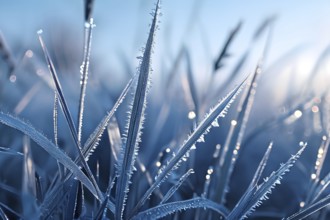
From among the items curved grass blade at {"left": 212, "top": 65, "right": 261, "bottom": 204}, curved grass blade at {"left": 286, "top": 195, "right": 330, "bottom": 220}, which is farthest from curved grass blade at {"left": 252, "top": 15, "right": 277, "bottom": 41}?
curved grass blade at {"left": 286, "top": 195, "right": 330, "bottom": 220}

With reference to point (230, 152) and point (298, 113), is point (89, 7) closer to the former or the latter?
point (230, 152)

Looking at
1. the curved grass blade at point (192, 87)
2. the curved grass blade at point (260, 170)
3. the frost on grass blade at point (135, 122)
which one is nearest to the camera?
the frost on grass blade at point (135, 122)

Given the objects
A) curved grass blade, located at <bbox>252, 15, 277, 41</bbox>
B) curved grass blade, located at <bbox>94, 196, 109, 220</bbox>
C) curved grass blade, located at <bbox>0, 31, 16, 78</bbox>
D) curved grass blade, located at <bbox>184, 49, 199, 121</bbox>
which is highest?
curved grass blade, located at <bbox>252, 15, 277, 41</bbox>

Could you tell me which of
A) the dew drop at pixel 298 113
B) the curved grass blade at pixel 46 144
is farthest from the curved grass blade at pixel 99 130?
the dew drop at pixel 298 113

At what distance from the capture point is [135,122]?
0.50m

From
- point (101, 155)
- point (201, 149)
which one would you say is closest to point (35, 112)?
point (101, 155)

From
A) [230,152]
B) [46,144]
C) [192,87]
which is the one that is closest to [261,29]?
[192,87]

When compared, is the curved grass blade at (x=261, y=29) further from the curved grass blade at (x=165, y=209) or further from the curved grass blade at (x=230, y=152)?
the curved grass blade at (x=165, y=209)

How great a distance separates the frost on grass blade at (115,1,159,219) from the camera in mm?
490

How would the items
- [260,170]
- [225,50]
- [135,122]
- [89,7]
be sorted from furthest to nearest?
1. [225,50]
2. [89,7]
3. [260,170]
4. [135,122]

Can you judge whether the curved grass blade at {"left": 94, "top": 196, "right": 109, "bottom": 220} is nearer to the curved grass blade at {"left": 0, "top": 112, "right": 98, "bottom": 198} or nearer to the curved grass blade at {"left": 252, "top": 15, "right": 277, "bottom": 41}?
the curved grass blade at {"left": 0, "top": 112, "right": 98, "bottom": 198}

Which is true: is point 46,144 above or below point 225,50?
below

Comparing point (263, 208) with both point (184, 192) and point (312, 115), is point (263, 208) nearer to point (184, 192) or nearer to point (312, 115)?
point (184, 192)

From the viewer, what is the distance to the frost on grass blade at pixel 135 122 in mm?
490
